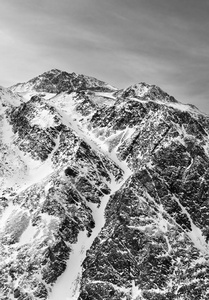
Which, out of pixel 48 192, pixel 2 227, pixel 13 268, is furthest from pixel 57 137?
pixel 13 268

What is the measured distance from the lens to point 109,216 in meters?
163

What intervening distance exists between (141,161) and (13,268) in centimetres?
6844

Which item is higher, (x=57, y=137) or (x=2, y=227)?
(x=57, y=137)

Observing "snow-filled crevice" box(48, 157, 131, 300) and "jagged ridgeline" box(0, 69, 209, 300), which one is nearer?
"snow-filled crevice" box(48, 157, 131, 300)

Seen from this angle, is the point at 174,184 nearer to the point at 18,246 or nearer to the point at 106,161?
the point at 106,161

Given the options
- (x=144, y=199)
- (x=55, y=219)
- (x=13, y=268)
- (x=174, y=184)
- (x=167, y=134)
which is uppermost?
(x=167, y=134)

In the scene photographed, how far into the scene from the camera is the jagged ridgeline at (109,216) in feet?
462

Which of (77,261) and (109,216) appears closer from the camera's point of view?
(77,261)

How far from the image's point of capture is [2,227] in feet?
518

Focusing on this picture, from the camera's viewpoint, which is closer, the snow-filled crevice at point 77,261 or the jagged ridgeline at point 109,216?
the snow-filled crevice at point 77,261

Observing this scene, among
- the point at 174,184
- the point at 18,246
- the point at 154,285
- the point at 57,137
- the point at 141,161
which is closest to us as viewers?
the point at 154,285

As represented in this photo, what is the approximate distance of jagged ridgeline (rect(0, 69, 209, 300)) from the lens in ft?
462

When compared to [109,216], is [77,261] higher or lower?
lower

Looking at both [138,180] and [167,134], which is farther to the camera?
[167,134]
